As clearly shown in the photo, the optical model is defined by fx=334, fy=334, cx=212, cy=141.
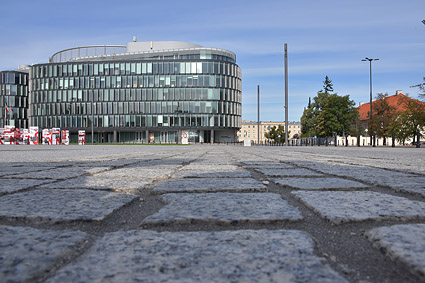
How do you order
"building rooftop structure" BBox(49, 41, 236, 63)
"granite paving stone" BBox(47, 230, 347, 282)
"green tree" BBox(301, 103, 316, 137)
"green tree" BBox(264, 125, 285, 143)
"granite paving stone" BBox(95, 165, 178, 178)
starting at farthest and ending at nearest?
"green tree" BBox(264, 125, 285, 143) < "building rooftop structure" BBox(49, 41, 236, 63) < "green tree" BBox(301, 103, 316, 137) < "granite paving stone" BBox(95, 165, 178, 178) < "granite paving stone" BBox(47, 230, 347, 282)

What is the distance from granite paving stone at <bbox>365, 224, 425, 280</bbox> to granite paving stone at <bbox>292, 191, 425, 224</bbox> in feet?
0.63

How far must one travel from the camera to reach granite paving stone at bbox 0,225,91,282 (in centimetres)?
83

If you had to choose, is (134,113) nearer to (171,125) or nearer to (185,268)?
(171,125)

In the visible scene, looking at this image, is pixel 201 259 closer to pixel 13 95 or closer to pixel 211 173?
pixel 211 173

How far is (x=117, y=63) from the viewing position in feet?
208

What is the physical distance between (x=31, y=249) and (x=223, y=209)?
840mm

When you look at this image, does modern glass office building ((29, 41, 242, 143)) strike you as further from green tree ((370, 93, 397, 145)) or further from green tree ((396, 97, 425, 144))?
green tree ((396, 97, 425, 144))

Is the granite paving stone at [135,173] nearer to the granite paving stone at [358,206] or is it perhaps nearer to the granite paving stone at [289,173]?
the granite paving stone at [289,173]

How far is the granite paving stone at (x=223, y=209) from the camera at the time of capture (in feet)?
4.55

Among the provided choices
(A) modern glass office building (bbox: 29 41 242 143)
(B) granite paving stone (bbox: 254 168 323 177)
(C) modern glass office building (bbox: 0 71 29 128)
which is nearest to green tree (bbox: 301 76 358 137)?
(A) modern glass office building (bbox: 29 41 242 143)

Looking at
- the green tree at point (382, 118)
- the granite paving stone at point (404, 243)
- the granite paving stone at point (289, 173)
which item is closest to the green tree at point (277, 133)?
the green tree at point (382, 118)

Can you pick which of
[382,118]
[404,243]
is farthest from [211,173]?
[382,118]

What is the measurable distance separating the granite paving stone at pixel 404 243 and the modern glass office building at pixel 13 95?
78.7 meters

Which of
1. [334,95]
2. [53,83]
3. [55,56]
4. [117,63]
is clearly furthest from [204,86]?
[55,56]
